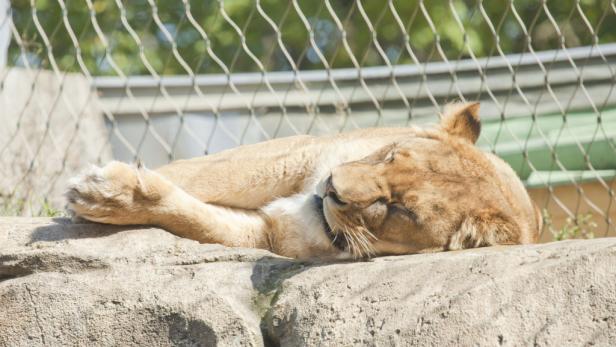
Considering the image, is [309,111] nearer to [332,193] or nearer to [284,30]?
[332,193]

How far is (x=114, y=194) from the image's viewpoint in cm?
339

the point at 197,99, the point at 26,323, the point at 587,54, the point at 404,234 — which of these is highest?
the point at 587,54

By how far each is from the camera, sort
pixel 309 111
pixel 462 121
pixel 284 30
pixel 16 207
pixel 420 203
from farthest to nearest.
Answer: pixel 284 30 < pixel 309 111 < pixel 16 207 < pixel 462 121 < pixel 420 203

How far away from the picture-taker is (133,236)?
136 inches

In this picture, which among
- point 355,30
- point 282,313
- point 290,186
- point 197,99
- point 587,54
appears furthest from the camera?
point 355,30

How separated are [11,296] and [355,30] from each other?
783 centimetres

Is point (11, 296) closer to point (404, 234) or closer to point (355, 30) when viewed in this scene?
point (404, 234)

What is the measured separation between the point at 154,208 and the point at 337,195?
0.67 m

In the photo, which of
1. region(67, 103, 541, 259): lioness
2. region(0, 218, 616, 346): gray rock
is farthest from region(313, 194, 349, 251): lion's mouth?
region(0, 218, 616, 346): gray rock

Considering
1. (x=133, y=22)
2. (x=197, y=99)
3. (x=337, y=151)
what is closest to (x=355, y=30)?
(x=133, y=22)

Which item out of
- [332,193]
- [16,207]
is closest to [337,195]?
[332,193]

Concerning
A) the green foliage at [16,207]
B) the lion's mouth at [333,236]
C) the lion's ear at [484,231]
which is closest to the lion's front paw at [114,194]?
the lion's mouth at [333,236]

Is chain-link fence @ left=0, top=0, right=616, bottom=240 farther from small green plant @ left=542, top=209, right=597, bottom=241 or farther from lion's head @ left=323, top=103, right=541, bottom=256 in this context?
lion's head @ left=323, top=103, right=541, bottom=256

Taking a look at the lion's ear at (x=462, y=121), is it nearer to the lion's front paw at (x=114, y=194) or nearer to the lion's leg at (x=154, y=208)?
the lion's leg at (x=154, y=208)
